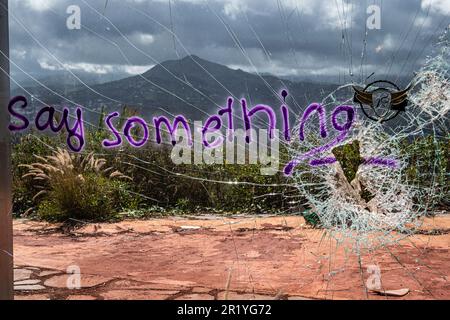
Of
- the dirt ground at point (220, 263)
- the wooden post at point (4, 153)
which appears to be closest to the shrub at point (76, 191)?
the dirt ground at point (220, 263)

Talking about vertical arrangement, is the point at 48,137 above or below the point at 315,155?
above

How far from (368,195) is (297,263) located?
0.87 meters

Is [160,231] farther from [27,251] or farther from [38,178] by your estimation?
[38,178]

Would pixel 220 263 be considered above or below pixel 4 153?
below

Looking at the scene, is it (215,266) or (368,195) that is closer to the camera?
(368,195)

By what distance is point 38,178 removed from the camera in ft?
23.3

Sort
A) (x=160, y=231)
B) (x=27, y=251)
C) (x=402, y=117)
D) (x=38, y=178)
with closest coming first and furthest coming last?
1. (x=402, y=117)
2. (x=27, y=251)
3. (x=160, y=231)
4. (x=38, y=178)

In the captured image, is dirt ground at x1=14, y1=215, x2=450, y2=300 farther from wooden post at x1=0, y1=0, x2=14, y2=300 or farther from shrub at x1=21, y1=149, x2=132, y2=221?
wooden post at x1=0, y1=0, x2=14, y2=300

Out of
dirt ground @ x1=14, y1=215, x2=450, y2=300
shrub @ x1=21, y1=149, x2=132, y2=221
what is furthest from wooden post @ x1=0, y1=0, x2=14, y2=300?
shrub @ x1=21, y1=149, x2=132, y2=221

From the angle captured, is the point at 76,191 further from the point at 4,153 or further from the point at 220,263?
the point at 4,153

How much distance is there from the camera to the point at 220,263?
430 cm

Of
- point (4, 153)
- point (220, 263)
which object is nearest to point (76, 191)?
point (220, 263)

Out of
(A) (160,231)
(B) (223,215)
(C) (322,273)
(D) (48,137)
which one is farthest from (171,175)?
(C) (322,273)

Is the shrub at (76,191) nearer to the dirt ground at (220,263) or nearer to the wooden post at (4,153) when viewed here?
the dirt ground at (220,263)
